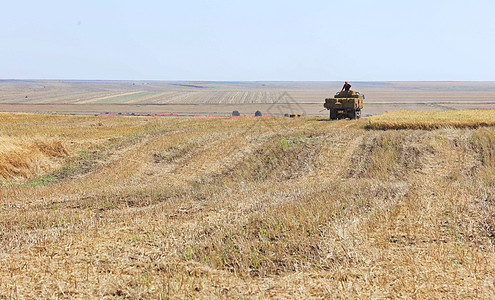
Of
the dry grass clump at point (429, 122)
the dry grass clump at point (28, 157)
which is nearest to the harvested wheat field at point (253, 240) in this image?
the dry grass clump at point (28, 157)

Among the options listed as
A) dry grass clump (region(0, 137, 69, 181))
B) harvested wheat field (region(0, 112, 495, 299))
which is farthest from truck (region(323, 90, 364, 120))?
dry grass clump (region(0, 137, 69, 181))

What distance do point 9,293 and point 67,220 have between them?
3.69 metres

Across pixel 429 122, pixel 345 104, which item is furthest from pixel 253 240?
pixel 345 104

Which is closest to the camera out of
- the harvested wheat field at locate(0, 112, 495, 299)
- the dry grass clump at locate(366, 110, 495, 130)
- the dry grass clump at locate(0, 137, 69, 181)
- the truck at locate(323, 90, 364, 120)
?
the harvested wheat field at locate(0, 112, 495, 299)

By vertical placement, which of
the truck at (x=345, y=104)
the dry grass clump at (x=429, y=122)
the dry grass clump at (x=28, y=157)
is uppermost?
the truck at (x=345, y=104)

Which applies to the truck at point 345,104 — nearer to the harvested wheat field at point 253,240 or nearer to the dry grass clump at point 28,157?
the harvested wheat field at point 253,240

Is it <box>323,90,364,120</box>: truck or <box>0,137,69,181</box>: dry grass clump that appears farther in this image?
<box>323,90,364,120</box>: truck

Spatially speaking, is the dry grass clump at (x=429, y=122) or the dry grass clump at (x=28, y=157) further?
the dry grass clump at (x=429, y=122)

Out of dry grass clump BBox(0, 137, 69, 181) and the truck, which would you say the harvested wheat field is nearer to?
dry grass clump BBox(0, 137, 69, 181)

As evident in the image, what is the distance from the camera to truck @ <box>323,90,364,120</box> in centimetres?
2967

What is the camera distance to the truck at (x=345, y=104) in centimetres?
2967

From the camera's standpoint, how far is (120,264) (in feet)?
18.3

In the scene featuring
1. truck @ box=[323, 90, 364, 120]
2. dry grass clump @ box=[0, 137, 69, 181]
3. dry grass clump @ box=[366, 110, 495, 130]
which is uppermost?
truck @ box=[323, 90, 364, 120]

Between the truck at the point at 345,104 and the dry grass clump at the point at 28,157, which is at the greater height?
the truck at the point at 345,104
